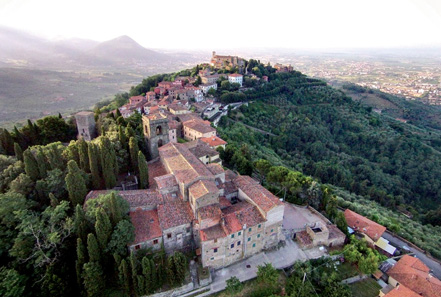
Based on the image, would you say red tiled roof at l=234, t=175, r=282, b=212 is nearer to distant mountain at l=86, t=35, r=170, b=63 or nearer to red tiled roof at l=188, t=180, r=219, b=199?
red tiled roof at l=188, t=180, r=219, b=199

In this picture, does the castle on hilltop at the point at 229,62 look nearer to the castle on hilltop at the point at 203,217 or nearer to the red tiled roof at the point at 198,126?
the red tiled roof at the point at 198,126

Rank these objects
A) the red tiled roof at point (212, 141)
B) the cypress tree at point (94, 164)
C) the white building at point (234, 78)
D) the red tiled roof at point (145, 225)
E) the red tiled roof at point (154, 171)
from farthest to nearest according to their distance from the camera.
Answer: the white building at point (234, 78), the red tiled roof at point (212, 141), the red tiled roof at point (154, 171), the cypress tree at point (94, 164), the red tiled roof at point (145, 225)

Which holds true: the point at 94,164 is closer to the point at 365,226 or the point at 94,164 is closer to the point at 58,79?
the point at 365,226

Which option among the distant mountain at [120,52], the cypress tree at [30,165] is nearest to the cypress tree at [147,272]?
the cypress tree at [30,165]

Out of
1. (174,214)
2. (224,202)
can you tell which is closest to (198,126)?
(224,202)

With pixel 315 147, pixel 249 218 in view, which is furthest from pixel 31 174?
pixel 315 147
